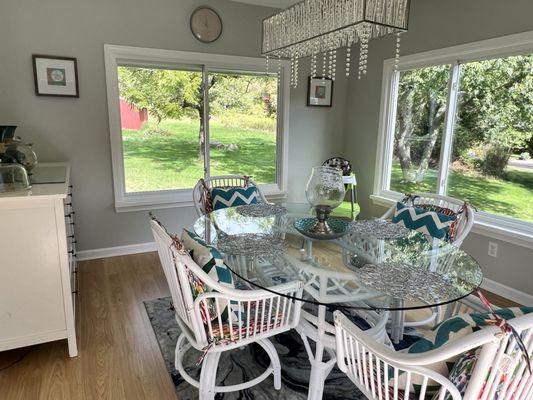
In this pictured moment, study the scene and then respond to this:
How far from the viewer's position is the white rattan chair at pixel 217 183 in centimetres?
274

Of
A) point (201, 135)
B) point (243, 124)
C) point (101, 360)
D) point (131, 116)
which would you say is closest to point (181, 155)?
point (201, 135)

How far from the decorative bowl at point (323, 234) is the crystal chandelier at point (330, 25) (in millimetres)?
892

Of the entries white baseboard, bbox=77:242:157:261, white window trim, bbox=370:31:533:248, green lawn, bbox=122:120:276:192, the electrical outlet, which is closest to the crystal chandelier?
white window trim, bbox=370:31:533:248

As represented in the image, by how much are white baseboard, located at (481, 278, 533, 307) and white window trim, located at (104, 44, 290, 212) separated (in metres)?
2.25

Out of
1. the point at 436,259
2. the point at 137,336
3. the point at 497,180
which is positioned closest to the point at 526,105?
the point at 497,180

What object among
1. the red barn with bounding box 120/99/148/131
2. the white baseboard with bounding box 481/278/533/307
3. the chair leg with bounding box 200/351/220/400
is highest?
the red barn with bounding box 120/99/148/131

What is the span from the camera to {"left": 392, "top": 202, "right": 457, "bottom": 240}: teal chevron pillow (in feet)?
7.03

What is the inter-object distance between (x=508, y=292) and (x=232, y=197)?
7.49 ft

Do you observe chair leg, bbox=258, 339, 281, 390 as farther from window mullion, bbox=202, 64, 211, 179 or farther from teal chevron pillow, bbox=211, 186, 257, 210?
window mullion, bbox=202, 64, 211, 179

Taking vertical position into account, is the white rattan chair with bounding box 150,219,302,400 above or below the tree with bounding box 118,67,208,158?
below

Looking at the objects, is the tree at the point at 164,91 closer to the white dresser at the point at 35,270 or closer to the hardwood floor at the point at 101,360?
the white dresser at the point at 35,270

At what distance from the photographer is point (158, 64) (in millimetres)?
3408

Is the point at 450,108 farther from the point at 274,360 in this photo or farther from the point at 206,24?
the point at 274,360

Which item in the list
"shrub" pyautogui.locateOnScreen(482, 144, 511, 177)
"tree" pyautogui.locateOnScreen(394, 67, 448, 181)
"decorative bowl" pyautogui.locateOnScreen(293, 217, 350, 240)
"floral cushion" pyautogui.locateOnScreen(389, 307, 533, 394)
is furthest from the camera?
"tree" pyautogui.locateOnScreen(394, 67, 448, 181)
